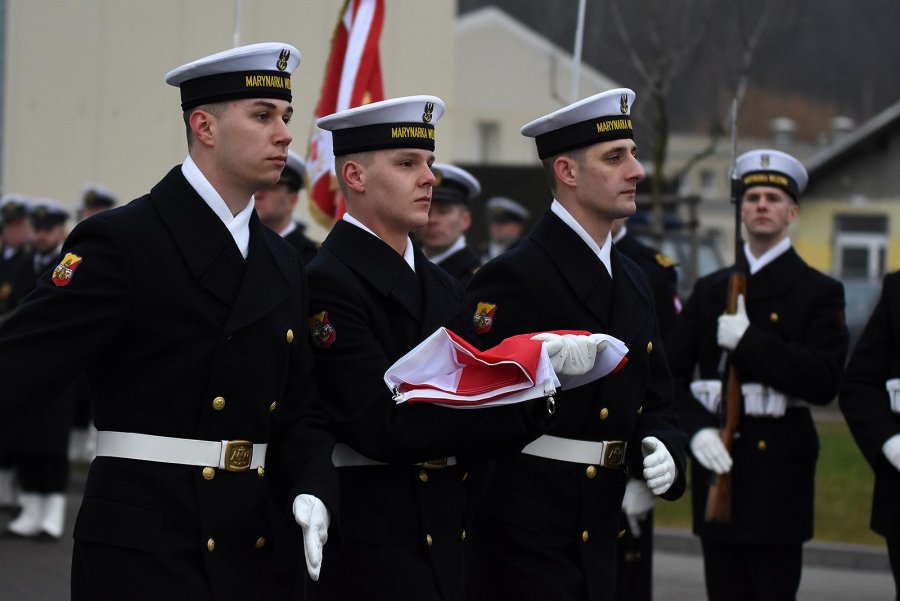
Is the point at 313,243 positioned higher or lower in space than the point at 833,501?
higher

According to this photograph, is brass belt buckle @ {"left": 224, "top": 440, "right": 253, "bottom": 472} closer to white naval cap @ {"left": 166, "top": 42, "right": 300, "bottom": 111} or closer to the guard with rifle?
white naval cap @ {"left": 166, "top": 42, "right": 300, "bottom": 111}

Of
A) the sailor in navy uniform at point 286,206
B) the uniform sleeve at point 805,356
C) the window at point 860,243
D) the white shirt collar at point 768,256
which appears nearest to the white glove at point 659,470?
the uniform sleeve at point 805,356

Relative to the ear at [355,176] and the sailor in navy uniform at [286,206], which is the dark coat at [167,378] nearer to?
the ear at [355,176]

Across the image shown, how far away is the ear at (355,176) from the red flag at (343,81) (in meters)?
3.19

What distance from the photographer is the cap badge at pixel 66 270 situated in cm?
396

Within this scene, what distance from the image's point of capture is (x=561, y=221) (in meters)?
5.25

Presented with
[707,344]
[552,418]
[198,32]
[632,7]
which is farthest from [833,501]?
[632,7]

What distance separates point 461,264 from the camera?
857 centimetres

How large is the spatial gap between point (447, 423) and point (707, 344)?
2977 millimetres

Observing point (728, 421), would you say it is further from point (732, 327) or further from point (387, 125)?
point (387, 125)

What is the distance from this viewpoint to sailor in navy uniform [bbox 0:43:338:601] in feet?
13.0

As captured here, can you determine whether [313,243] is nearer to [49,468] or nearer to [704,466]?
[704,466]

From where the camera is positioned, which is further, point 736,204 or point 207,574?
point 736,204

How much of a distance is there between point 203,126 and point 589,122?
145cm
